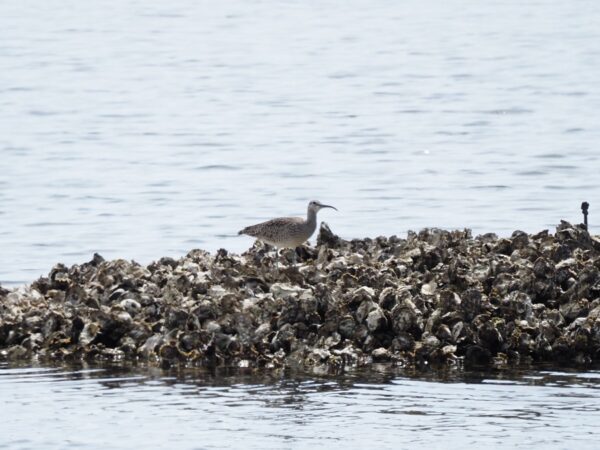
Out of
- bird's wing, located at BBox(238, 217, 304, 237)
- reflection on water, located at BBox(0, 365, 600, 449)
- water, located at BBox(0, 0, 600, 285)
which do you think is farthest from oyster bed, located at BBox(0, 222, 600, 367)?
Answer: water, located at BBox(0, 0, 600, 285)

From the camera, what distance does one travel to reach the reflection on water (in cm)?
1733

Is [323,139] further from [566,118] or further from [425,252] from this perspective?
[425,252]

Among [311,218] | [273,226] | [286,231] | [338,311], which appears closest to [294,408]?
[338,311]

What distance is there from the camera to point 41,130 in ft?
170

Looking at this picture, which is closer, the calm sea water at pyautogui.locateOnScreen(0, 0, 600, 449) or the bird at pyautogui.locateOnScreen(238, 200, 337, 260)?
the calm sea water at pyautogui.locateOnScreen(0, 0, 600, 449)

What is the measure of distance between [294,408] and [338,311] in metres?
2.52

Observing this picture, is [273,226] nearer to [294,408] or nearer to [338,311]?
[338,311]

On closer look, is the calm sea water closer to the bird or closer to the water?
the water

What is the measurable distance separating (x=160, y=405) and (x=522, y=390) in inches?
167

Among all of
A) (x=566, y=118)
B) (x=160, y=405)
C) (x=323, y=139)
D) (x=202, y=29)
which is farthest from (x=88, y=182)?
(x=202, y=29)

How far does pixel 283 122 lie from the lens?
178ft

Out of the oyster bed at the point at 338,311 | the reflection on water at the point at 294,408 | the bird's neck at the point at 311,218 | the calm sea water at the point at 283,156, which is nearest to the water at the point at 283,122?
the calm sea water at the point at 283,156

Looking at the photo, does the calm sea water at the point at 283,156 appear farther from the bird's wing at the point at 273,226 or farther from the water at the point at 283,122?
the bird's wing at the point at 273,226

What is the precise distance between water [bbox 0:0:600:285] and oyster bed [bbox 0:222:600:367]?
676 cm
